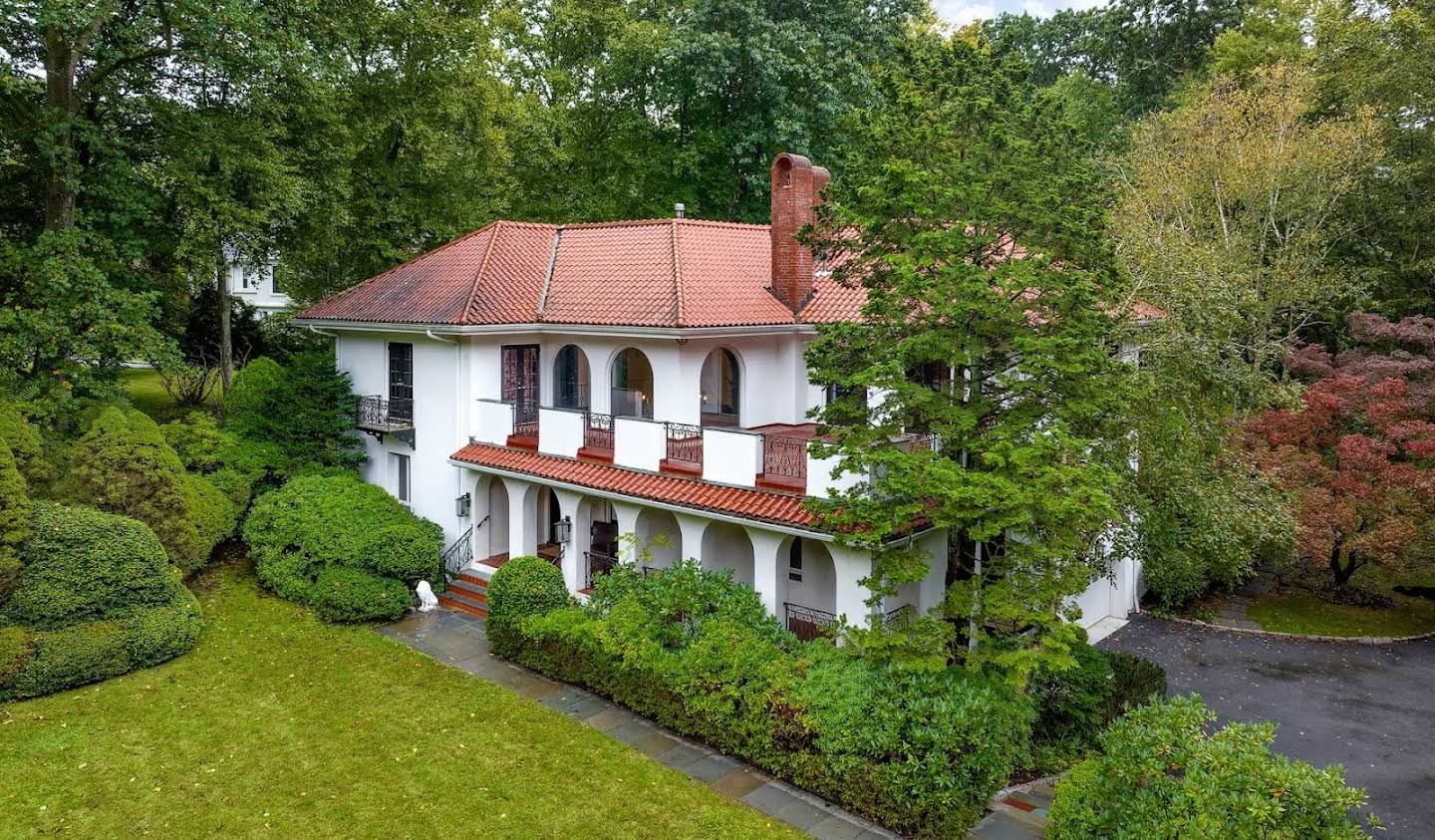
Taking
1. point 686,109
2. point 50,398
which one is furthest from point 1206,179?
point 50,398

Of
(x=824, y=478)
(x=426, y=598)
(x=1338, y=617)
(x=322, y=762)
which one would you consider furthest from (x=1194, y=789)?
(x=426, y=598)

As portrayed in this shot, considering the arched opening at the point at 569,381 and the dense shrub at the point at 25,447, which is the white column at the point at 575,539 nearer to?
the arched opening at the point at 569,381

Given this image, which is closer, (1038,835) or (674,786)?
(1038,835)

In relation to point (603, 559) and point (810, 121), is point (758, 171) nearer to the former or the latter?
point (810, 121)

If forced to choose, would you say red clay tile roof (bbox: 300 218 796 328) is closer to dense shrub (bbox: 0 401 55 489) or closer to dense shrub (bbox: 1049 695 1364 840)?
dense shrub (bbox: 0 401 55 489)

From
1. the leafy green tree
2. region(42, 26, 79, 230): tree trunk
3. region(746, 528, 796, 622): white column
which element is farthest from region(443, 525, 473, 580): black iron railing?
region(42, 26, 79, 230): tree trunk

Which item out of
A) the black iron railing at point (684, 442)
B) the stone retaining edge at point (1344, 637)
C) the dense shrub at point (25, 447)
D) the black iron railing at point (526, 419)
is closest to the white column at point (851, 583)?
the black iron railing at point (684, 442)
